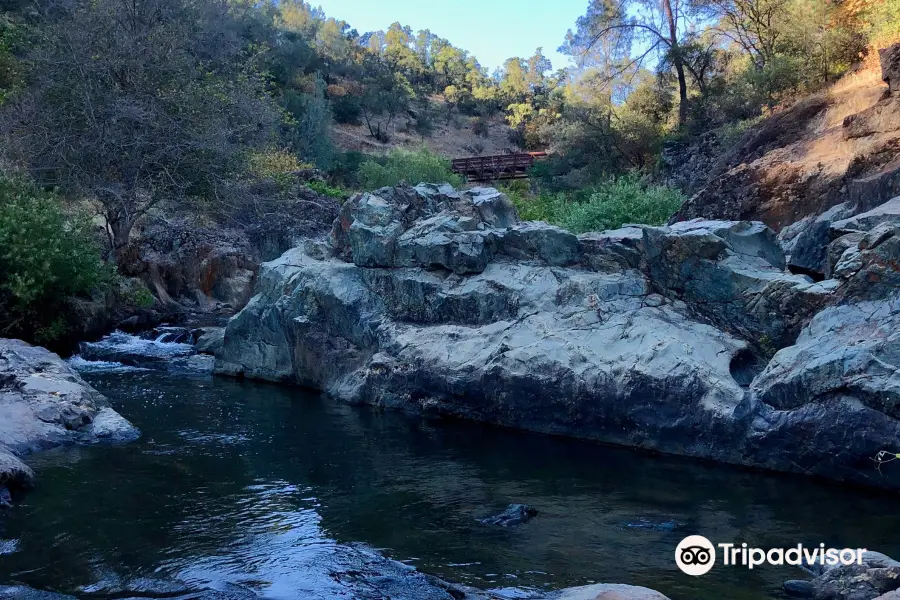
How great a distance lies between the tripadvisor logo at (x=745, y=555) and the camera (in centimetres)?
685

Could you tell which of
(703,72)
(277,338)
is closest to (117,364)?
(277,338)

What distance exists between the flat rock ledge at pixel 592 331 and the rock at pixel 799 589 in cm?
333

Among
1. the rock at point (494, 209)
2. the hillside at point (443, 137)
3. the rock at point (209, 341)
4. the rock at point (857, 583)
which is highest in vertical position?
the hillside at point (443, 137)

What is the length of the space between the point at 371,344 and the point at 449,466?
4880mm

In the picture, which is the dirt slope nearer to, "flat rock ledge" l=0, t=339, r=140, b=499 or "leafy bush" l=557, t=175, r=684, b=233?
"leafy bush" l=557, t=175, r=684, b=233

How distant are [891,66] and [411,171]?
2115cm

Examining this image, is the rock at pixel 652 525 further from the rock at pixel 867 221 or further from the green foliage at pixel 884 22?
the green foliage at pixel 884 22

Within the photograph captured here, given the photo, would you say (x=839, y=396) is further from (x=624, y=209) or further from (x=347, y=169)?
(x=347, y=169)

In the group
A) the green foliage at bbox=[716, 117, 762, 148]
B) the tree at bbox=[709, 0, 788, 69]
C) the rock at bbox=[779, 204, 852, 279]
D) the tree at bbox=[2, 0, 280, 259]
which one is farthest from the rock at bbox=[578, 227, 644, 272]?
the tree at bbox=[709, 0, 788, 69]

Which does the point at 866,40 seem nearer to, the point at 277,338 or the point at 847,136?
the point at 847,136

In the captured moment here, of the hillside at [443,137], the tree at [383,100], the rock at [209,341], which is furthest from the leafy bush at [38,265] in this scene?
the tree at [383,100]

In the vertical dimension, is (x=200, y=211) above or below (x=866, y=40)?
below

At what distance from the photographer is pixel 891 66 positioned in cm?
1705

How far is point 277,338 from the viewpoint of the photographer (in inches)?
635
